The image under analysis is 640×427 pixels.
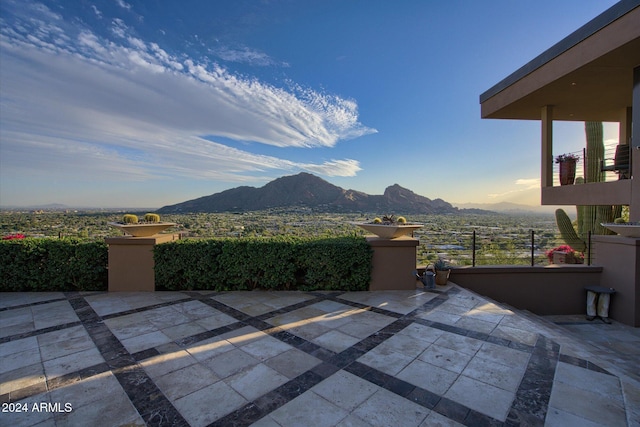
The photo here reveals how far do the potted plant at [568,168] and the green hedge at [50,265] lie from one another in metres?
12.6

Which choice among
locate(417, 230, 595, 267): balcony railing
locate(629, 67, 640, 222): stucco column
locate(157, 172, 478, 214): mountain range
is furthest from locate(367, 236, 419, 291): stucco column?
locate(157, 172, 478, 214): mountain range

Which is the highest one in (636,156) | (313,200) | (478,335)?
(636,156)

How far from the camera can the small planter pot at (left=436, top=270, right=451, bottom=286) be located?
6141 mm

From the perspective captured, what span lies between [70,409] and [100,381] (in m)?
0.39

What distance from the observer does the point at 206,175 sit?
1914cm

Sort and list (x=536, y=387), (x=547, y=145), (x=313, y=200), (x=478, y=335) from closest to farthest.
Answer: (x=536, y=387)
(x=478, y=335)
(x=547, y=145)
(x=313, y=200)

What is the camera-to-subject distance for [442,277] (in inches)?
242

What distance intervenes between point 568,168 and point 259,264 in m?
9.57

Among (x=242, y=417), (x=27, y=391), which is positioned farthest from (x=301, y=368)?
(x=27, y=391)

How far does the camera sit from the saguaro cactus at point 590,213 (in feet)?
27.7

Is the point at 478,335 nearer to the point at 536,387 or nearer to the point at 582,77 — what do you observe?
the point at 536,387

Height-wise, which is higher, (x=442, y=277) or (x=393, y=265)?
(x=393, y=265)

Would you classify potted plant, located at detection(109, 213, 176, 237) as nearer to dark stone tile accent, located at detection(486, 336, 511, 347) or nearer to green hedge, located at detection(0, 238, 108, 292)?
green hedge, located at detection(0, 238, 108, 292)

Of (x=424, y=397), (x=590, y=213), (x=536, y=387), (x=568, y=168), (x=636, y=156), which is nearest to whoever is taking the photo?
(x=424, y=397)
